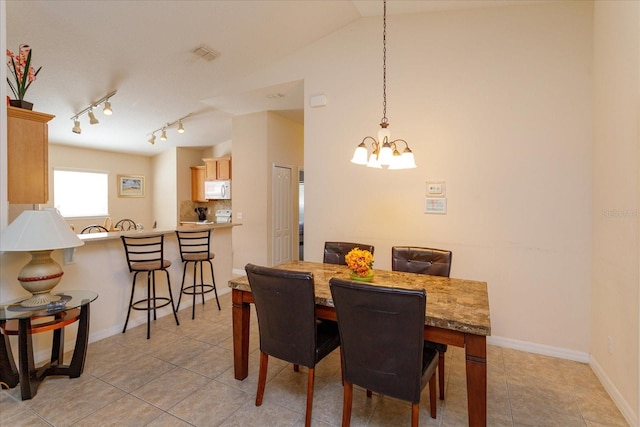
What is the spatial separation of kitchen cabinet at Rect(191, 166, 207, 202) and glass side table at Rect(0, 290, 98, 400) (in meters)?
4.82

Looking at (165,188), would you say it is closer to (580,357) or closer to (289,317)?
(289,317)

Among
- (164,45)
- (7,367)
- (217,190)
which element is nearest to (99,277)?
(7,367)

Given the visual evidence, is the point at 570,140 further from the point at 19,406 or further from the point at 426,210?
the point at 19,406

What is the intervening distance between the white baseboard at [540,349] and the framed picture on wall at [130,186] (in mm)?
7324

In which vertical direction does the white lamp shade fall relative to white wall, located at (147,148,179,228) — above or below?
below

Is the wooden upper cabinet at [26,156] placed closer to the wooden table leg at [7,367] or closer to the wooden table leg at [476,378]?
the wooden table leg at [7,367]

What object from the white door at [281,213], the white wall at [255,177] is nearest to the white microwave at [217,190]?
the white wall at [255,177]

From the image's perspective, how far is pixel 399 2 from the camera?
311 cm

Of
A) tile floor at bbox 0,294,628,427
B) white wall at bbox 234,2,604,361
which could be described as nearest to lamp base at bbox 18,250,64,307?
tile floor at bbox 0,294,628,427

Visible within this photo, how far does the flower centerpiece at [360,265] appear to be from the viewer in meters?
2.13

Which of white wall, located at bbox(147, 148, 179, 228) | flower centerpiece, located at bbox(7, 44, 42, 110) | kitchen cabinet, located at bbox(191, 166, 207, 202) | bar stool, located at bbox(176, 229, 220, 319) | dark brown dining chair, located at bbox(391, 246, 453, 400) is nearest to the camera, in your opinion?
flower centerpiece, located at bbox(7, 44, 42, 110)

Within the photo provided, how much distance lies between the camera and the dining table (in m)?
1.54

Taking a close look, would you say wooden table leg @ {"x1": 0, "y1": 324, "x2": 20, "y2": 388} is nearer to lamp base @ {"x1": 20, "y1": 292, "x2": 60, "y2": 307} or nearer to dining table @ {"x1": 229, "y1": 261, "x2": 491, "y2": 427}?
lamp base @ {"x1": 20, "y1": 292, "x2": 60, "y2": 307}

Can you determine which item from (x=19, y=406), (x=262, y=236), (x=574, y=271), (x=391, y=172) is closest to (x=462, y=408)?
(x=574, y=271)
